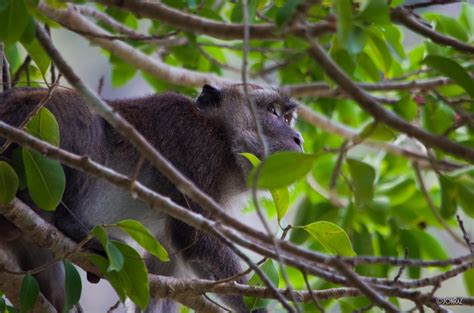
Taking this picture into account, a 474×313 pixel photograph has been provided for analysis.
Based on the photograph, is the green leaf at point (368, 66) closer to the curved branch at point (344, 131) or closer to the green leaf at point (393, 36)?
the green leaf at point (393, 36)

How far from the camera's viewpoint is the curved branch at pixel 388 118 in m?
2.37

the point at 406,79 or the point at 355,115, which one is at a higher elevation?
the point at 406,79

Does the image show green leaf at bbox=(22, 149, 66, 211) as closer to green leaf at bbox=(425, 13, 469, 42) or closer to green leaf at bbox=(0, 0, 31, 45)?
green leaf at bbox=(0, 0, 31, 45)

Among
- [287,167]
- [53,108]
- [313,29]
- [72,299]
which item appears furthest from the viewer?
[53,108]

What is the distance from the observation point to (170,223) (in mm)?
4996

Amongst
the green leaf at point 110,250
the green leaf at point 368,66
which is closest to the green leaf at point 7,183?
the green leaf at point 110,250

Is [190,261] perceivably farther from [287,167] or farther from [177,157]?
[287,167]

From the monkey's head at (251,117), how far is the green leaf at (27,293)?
212 cm

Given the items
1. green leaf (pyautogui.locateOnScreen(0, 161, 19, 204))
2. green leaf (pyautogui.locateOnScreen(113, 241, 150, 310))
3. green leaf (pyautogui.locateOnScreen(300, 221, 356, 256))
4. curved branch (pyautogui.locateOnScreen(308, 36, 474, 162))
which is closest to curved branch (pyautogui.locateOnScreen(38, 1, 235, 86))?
green leaf (pyautogui.locateOnScreen(0, 161, 19, 204))

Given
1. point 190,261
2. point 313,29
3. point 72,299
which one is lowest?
point 190,261

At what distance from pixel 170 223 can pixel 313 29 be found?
7.64 feet

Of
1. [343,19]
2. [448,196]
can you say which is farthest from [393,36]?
[343,19]

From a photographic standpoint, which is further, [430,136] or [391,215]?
[391,215]

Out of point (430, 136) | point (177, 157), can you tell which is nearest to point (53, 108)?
point (177, 157)
